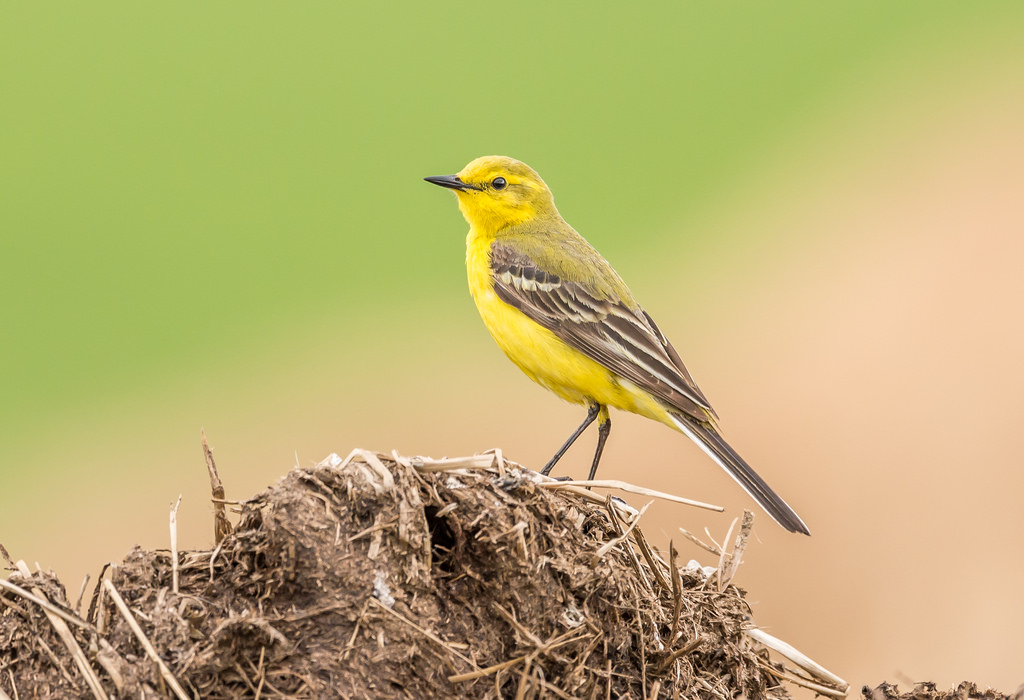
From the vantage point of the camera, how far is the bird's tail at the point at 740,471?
6328 millimetres

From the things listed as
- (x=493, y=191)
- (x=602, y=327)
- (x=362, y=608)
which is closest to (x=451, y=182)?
(x=493, y=191)

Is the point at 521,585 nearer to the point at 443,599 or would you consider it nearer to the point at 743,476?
the point at 443,599

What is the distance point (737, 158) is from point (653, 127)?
160 centimetres

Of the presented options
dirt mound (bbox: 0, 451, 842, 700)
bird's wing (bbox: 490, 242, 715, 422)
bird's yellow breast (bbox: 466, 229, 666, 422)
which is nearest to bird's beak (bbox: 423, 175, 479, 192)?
bird's wing (bbox: 490, 242, 715, 422)

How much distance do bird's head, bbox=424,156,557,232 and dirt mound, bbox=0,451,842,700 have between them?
13.6ft

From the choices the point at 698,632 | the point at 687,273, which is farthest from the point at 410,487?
the point at 687,273

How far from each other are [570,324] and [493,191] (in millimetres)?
1626

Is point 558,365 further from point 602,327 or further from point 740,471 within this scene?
point 740,471

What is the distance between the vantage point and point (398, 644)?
13.9ft

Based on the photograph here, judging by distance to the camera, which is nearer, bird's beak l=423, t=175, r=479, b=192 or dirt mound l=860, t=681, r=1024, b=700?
dirt mound l=860, t=681, r=1024, b=700

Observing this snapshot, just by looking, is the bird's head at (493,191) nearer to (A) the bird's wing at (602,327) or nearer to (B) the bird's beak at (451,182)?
(B) the bird's beak at (451,182)

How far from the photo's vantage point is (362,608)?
4215 mm

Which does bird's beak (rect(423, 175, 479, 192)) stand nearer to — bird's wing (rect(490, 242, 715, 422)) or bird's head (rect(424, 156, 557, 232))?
bird's head (rect(424, 156, 557, 232))

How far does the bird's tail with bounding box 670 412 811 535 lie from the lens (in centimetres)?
633
